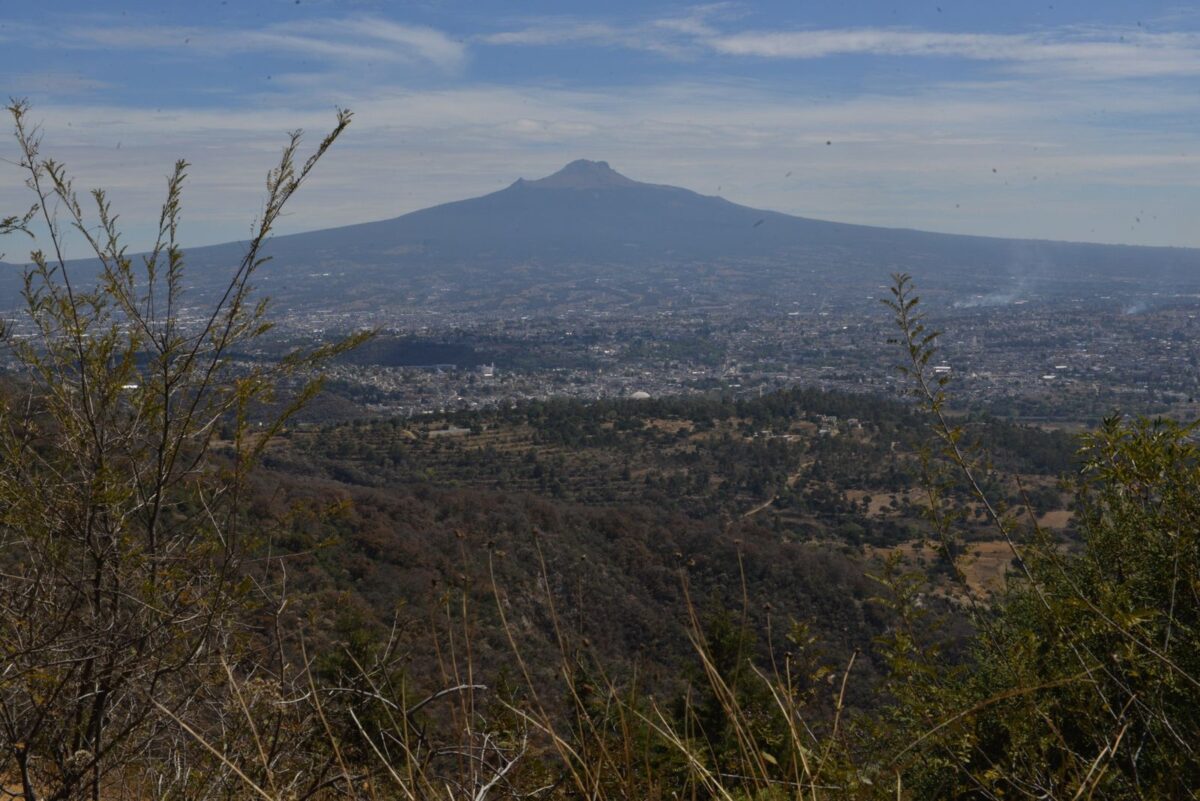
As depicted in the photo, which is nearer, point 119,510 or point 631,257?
point 119,510

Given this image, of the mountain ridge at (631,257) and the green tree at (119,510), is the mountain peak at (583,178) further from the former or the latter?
the green tree at (119,510)

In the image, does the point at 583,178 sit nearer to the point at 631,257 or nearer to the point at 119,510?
the point at 631,257

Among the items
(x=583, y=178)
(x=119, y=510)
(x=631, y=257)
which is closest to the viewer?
(x=119, y=510)

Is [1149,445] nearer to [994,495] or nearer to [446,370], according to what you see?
[994,495]

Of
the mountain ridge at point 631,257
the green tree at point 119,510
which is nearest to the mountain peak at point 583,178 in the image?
the mountain ridge at point 631,257

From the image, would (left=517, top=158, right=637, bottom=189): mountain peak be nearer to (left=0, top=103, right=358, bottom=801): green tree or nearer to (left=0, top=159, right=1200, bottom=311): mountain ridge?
(left=0, top=159, right=1200, bottom=311): mountain ridge

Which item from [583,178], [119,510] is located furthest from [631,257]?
[119,510]

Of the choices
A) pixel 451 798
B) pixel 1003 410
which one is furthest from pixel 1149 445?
pixel 1003 410

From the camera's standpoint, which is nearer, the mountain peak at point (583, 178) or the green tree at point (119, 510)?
the green tree at point (119, 510)
